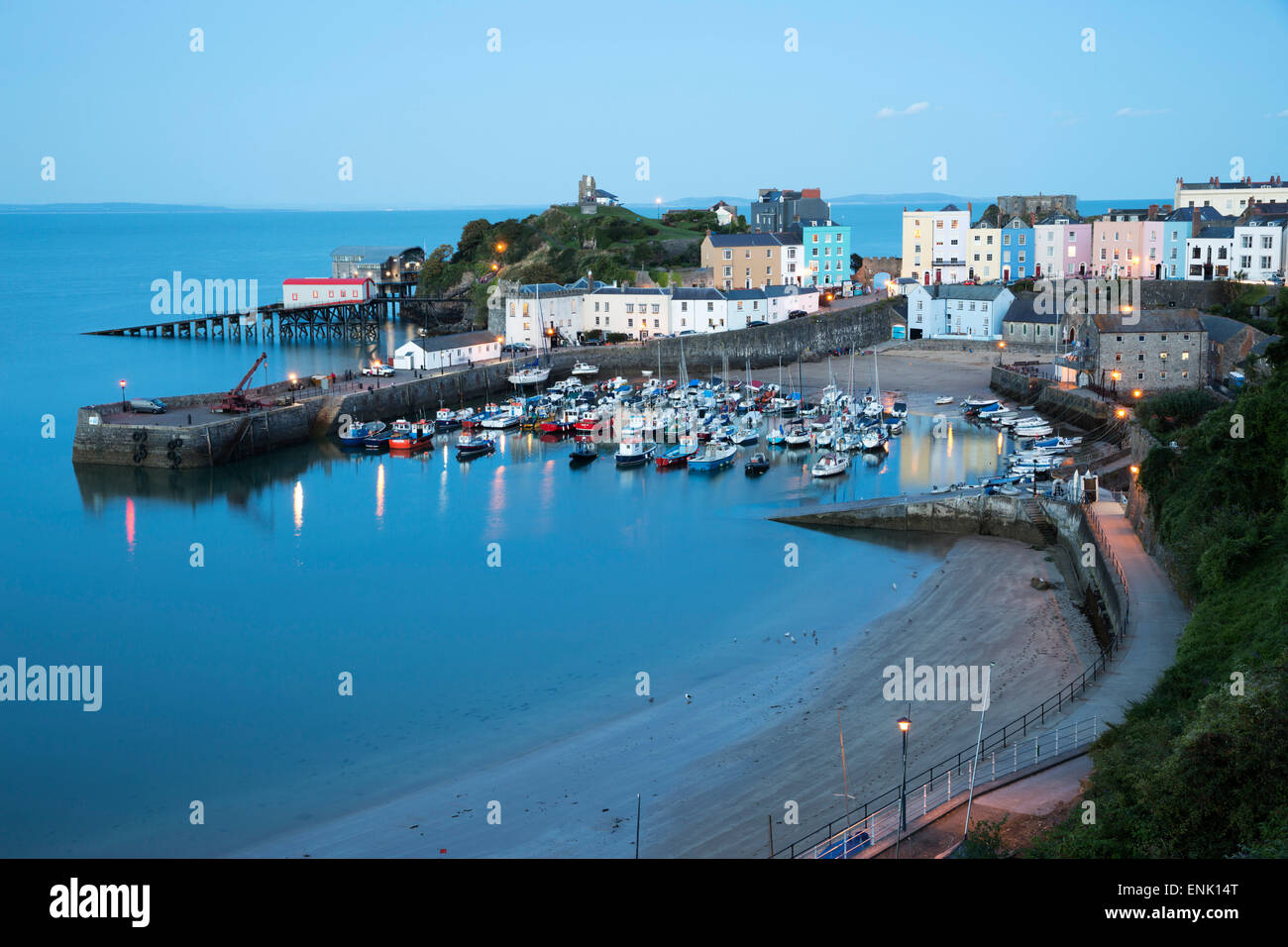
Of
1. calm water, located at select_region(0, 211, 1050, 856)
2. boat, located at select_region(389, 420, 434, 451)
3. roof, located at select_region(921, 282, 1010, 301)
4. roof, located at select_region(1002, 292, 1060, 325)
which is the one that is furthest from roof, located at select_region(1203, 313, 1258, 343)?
boat, located at select_region(389, 420, 434, 451)

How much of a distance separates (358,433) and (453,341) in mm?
8960

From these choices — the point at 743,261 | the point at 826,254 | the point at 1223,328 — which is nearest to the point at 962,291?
the point at 743,261

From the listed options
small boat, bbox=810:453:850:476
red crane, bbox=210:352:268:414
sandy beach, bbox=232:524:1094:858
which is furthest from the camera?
red crane, bbox=210:352:268:414

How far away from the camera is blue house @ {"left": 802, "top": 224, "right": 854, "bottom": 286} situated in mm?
51781

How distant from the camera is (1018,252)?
47562 mm

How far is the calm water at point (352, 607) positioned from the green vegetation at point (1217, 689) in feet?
15.6

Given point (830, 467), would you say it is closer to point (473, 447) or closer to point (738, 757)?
point (473, 447)

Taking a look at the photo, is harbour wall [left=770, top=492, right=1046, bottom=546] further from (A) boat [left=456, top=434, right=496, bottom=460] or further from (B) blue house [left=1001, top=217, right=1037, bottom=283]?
(B) blue house [left=1001, top=217, right=1037, bottom=283]

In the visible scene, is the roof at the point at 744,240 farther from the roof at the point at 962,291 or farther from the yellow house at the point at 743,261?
the roof at the point at 962,291

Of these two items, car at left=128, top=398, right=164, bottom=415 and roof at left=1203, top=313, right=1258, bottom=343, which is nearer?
A: roof at left=1203, top=313, right=1258, bottom=343

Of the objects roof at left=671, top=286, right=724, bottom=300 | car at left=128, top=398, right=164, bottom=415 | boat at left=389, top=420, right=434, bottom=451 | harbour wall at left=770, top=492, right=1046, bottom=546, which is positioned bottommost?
harbour wall at left=770, top=492, right=1046, bottom=546

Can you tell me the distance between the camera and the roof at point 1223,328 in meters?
29.5

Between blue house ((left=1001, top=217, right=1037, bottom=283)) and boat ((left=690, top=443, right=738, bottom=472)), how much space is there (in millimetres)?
22835
